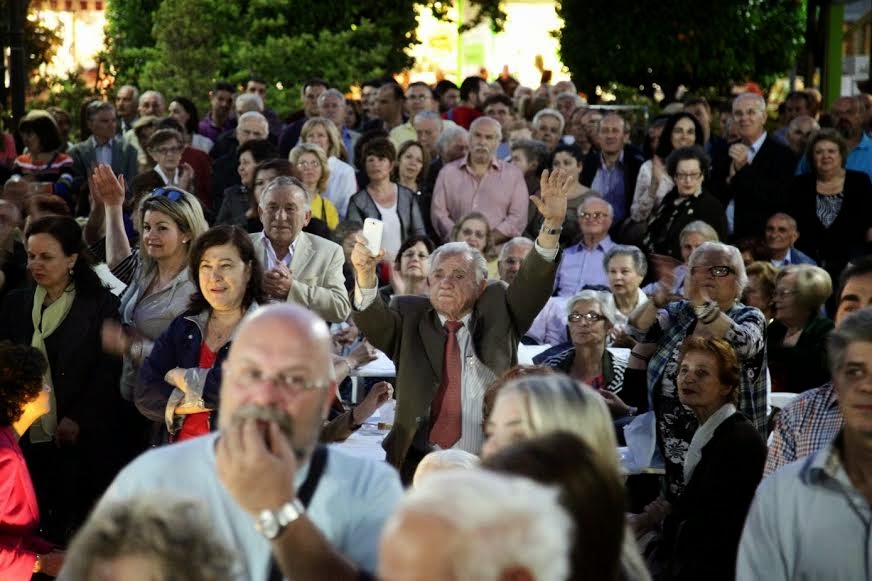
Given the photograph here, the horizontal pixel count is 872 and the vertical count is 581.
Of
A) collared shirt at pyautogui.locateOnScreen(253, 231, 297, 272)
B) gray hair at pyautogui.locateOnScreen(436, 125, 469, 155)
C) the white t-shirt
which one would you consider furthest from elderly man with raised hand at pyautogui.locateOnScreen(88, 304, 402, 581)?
gray hair at pyautogui.locateOnScreen(436, 125, 469, 155)

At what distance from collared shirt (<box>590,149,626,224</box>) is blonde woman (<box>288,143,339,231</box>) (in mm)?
2547

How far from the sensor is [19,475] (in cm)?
575

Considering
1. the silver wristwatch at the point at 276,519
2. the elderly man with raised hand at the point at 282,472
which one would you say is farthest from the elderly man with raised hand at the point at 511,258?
the silver wristwatch at the point at 276,519

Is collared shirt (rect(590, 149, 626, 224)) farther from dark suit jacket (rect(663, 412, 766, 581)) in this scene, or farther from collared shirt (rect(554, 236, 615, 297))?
dark suit jacket (rect(663, 412, 766, 581))

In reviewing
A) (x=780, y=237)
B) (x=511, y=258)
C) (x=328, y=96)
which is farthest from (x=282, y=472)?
(x=328, y=96)

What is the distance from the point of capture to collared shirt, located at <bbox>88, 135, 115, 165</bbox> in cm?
1300

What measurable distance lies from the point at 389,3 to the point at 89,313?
48.8 ft

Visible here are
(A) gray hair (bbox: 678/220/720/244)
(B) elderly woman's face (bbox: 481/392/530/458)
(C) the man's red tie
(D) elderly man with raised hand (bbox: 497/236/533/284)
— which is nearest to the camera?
(B) elderly woman's face (bbox: 481/392/530/458)

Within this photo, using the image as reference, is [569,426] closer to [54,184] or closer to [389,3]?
[54,184]

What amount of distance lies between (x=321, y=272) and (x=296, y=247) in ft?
0.62

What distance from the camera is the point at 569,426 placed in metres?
3.42

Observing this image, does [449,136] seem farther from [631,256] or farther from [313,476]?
[313,476]

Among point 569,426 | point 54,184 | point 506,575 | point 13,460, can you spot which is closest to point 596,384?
point 13,460

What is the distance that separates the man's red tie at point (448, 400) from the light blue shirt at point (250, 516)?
10.2 feet
